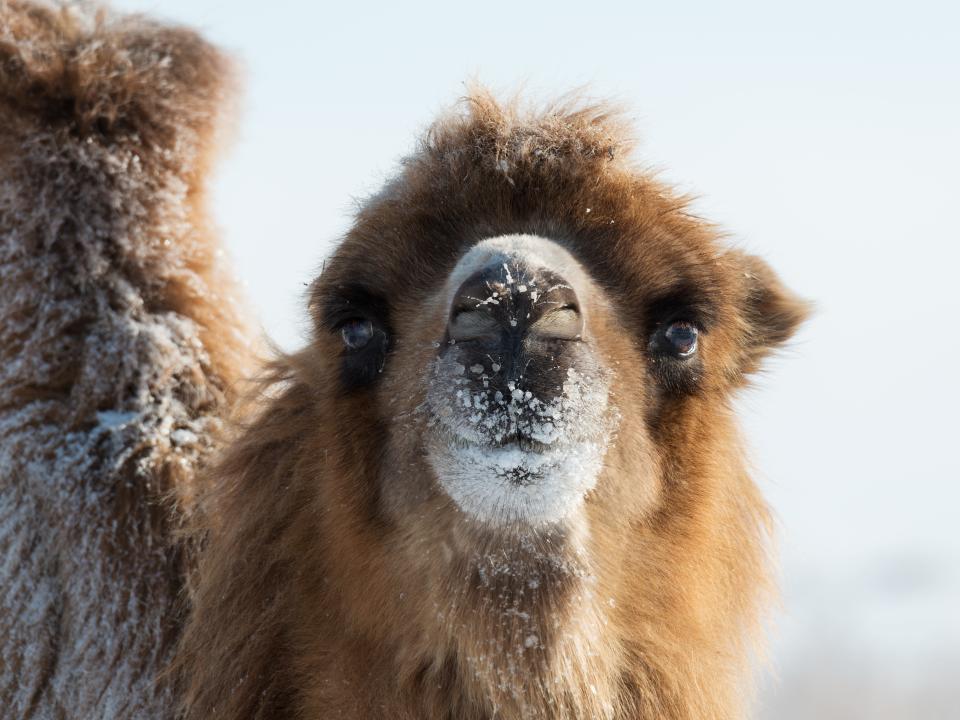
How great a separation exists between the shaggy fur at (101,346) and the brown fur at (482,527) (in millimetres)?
237

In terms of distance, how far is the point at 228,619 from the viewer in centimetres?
354

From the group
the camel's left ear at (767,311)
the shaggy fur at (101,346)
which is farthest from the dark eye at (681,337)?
the shaggy fur at (101,346)

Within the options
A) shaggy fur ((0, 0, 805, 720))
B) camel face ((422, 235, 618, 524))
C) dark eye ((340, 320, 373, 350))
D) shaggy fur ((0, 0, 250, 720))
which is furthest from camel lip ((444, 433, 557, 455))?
shaggy fur ((0, 0, 250, 720))

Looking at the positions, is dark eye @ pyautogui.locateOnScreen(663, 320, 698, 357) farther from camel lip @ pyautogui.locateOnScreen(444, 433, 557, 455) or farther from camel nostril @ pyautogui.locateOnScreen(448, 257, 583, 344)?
camel lip @ pyautogui.locateOnScreen(444, 433, 557, 455)

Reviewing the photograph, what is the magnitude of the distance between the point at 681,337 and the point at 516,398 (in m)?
0.80

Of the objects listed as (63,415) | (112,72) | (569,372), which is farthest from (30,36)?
(569,372)

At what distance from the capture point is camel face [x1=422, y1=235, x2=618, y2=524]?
8.89 feet

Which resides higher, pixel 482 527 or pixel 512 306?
pixel 512 306

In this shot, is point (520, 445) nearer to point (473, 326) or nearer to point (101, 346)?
point (473, 326)

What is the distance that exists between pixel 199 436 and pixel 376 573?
1.10 m

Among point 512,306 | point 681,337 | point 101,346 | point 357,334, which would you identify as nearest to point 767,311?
point 681,337

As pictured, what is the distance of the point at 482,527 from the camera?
2.81 metres

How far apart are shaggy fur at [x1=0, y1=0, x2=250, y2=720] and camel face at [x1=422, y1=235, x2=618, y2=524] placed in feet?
4.24

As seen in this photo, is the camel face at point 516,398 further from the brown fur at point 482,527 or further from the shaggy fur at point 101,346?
the shaggy fur at point 101,346
